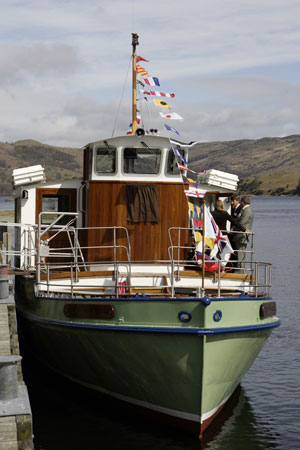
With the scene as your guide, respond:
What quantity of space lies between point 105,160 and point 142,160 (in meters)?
0.88

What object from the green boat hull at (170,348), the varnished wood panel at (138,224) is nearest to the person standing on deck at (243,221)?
the varnished wood panel at (138,224)

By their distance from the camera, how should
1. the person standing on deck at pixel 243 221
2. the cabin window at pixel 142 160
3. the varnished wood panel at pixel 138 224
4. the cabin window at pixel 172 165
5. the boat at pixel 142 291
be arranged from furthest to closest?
the cabin window at pixel 172 165 < the cabin window at pixel 142 160 < the varnished wood panel at pixel 138 224 < the person standing on deck at pixel 243 221 < the boat at pixel 142 291

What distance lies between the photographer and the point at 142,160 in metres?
16.0

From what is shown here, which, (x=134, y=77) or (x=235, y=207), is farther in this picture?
(x=134, y=77)

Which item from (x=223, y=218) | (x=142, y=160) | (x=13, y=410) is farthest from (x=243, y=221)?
(x=13, y=410)

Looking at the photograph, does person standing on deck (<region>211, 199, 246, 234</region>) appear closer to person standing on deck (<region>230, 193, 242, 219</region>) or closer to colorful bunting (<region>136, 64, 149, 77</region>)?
person standing on deck (<region>230, 193, 242, 219</region>)

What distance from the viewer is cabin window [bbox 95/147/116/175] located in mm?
16031

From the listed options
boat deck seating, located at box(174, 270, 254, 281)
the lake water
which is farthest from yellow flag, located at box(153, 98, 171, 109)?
the lake water

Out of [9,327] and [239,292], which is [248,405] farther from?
[9,327]

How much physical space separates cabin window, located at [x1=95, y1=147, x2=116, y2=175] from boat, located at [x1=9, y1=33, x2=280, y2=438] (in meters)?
0.03

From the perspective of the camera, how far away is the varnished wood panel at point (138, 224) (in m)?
15.9

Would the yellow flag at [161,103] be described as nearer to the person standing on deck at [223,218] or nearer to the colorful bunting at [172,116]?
the colorful bunting at [172,116]

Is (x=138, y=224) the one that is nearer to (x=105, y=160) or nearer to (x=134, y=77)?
(x=105, y=160)

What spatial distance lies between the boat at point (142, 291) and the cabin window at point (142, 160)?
2 cm
